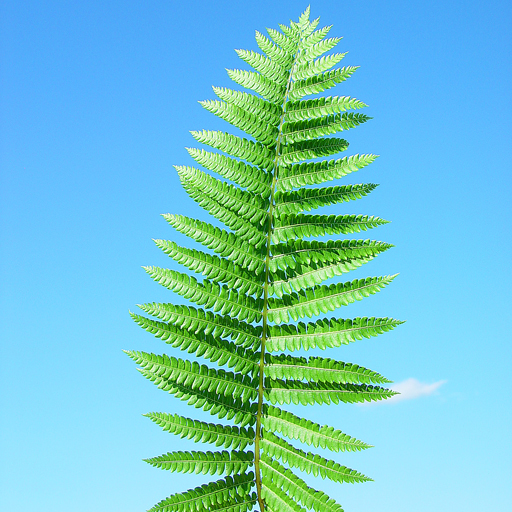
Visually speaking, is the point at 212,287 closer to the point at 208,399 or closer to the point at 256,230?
the point at 256,230

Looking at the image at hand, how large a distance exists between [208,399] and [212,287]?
0.58 m

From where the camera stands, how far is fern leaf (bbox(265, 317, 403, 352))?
2.46 m

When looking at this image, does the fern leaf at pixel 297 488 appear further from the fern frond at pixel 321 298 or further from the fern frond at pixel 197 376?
the fern frond at pixel 321 298

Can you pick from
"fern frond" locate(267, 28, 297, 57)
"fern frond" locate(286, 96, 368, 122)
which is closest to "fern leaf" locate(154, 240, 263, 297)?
"fern frond" locate(286, 96, 368, 122)

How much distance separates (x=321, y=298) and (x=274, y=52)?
170cm

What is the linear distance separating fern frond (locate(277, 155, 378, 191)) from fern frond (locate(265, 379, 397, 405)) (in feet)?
3.63

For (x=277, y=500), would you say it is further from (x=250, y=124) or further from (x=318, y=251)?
(x=250, y=124)

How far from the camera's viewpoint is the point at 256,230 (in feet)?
8.80

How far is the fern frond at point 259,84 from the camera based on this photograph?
300 centimetres

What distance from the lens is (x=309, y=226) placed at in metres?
2.68

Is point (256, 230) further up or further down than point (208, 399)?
further up

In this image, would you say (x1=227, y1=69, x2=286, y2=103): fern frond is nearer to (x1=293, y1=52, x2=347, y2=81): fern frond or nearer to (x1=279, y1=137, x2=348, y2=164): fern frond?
(x1=293, y1=52, x2=347, y2=81): fern frond

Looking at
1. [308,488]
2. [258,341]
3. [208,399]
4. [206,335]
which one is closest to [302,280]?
[258,341]

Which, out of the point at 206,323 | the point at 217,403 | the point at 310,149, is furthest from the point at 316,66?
the point at 217,403
